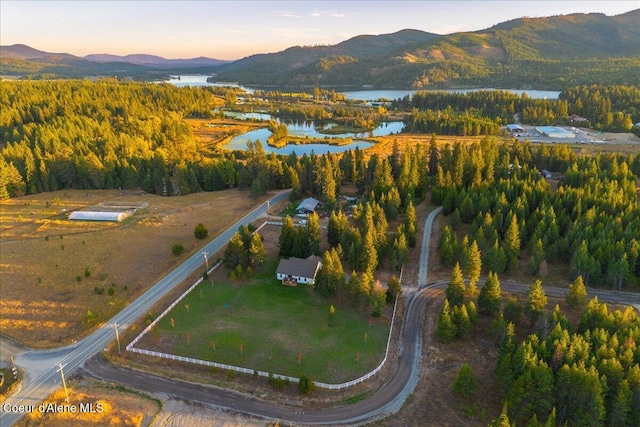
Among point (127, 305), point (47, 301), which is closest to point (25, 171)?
point (47, 301)

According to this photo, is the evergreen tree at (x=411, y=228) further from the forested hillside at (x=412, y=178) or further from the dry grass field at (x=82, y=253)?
the dry grass field at (x=82, y=253)

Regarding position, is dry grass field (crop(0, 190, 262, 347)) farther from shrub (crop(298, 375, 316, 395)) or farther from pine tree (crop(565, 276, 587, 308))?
pine tree (crop(565, 276, 587, 308))

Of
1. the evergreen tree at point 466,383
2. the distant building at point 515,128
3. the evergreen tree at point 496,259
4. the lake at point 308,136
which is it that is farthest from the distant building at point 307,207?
the distant building at point 515,128

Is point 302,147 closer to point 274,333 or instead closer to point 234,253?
point 234,253

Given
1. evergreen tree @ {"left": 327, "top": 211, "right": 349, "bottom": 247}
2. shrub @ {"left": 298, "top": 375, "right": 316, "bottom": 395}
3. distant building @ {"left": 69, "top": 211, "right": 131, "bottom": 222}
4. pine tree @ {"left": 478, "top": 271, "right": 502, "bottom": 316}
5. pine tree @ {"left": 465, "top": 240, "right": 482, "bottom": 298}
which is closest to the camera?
shrub @ {"left": 298, "top": 375, "right": 316, "bottom": 395}

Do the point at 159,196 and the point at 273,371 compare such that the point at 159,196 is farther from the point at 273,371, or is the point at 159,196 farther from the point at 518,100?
the point at 518,100

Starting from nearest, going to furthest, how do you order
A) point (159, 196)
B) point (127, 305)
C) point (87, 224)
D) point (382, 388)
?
point (382, 388) → point (127, 305) → point (87, 224) → point (159, 196)

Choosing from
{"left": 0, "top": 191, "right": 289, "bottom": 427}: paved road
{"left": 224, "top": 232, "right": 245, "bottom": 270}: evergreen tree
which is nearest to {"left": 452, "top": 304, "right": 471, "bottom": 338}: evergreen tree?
{"left": 224, "top": 232, "right": 245, "bottom": 270}: evergreen tree
